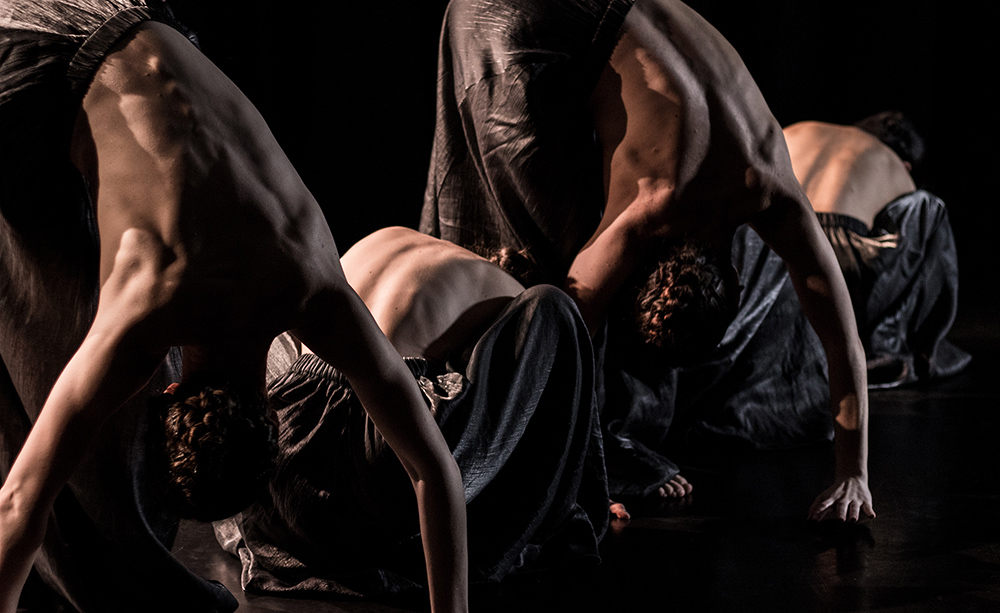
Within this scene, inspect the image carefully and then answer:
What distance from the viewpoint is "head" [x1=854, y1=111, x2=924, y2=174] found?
13.4 ft

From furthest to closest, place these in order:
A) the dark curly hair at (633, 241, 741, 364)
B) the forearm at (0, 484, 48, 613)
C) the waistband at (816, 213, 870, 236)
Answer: the waistband at (816, 213, 870, 236) < the dark curly hair at (633, 241, 741, 364) < the forearm at (0, 484, 48, 613)

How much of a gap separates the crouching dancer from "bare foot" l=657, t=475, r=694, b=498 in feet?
1.23

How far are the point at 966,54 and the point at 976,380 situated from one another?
282 centimetres

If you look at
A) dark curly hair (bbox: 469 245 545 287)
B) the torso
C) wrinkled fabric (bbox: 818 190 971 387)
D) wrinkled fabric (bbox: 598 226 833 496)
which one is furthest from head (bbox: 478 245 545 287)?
wrinkled fabric (bbox: 818 190 971 387)

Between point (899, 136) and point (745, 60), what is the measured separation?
3.19ft

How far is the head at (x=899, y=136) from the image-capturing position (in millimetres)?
4094

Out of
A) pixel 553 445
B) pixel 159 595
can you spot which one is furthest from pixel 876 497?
pixel 159 595

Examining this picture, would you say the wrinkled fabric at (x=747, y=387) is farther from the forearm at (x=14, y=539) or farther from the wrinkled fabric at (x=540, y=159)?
the forearm at (x=14, y=539)

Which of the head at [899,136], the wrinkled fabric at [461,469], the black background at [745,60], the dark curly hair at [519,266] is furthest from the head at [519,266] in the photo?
the head at [899,136]

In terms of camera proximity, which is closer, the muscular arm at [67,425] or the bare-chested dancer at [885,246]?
Result: the muscular arm at [67,425]

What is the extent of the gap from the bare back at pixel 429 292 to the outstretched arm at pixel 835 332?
0.59 meters

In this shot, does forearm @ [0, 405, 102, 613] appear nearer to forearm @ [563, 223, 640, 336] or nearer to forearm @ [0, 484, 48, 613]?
forearm @ [0, 484, 48, 613]

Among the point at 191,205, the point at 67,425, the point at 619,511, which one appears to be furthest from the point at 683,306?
the point at 67,425

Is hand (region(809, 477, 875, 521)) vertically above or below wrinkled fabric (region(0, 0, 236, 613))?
below
